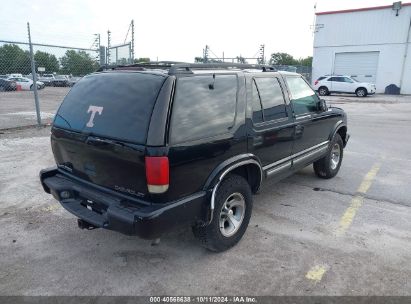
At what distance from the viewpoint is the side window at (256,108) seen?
3719 mm

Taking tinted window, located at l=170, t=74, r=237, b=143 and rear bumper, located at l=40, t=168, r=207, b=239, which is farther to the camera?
tinted window, located at l=170, t=74, r=237, b=143

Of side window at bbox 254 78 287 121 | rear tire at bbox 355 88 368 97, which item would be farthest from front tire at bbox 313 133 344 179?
rear tire at bbox 355 88 368 97

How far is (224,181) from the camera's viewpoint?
3.34m

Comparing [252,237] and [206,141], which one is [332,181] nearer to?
[252,237]

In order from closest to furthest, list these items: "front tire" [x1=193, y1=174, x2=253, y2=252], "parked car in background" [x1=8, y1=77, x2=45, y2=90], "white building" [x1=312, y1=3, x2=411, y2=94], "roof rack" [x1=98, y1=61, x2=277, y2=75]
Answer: "roof rack" [x1=98, y1=61, x2=277, y2=75] → "front tire" [x1=193, y1=174, x2=253, y2=252] → "parked car in background" [x1=8, y1=77, x2=45, y2=90] → "white building" [x1=312, y1=3, x2=411, y2=94]

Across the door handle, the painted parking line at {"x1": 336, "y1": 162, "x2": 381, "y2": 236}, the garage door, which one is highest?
the garage door

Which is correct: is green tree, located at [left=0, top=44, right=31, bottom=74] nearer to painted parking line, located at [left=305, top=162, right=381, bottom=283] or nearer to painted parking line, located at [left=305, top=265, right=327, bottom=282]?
painted parking line, located at [left=305, top=162, right=381, bottom=283]

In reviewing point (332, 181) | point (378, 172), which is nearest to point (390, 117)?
point (378, 172)

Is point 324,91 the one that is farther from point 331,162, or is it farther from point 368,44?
point 331,162

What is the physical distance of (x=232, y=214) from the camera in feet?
11.8

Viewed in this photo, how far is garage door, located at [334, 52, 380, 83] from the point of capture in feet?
98.0

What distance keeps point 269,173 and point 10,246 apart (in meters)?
2.95

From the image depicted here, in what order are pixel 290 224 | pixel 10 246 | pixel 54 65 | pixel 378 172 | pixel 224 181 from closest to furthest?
1. pixel 224 181
2. pixel 10 246
3. pixel 290 224
4. pixel 378 172
5. pixel 54 65

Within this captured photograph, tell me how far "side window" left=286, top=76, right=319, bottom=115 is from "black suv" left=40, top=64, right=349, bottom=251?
1.59 feet
